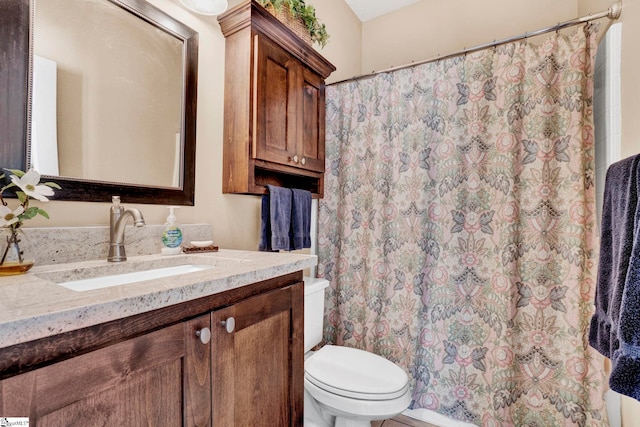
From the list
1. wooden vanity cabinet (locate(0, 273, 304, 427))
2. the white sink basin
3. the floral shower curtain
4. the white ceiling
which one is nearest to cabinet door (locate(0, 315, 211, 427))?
wooden vanity cabinet (locate(0, 273, 304, 427))

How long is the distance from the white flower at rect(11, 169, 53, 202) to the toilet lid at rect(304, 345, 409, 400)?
3.94ft

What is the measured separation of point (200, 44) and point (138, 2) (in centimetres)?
25

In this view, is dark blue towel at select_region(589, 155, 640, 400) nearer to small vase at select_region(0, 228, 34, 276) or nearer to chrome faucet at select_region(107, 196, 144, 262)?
chrome faucet at select_region(107, 196, 144, 262)

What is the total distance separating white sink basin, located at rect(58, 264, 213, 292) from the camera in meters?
0.81

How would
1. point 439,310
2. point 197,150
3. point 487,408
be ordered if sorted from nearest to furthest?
point 197,150
point 487,408
point 439,310

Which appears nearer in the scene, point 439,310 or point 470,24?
point 439,310

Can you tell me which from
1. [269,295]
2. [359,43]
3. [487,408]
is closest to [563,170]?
[487,408]

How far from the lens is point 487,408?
5.00 feet

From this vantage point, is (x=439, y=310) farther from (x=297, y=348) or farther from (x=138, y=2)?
(x=138, y=2)

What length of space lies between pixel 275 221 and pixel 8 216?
93 centimetres

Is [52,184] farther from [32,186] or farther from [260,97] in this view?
[260,97]

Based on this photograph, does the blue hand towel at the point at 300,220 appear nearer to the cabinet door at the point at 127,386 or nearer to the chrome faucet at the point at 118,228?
the chrome faucet at the point at 118,228

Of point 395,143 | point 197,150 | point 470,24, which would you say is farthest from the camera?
point 470,24

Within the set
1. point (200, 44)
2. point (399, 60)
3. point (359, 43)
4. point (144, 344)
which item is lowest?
point (144, 344)
